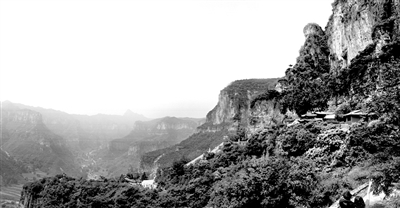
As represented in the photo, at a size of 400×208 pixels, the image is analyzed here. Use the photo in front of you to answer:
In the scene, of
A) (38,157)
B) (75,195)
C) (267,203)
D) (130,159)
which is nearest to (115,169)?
(130,159)

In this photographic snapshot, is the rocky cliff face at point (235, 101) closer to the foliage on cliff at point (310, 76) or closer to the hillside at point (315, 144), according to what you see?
the foliage on cliff at point (310, 76)

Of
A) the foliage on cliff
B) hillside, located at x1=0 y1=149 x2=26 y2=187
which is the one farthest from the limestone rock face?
hillside, located at x1=0 y1=149 x2=26 y2=187

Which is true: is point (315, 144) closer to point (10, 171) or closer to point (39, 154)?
point (10, 171)

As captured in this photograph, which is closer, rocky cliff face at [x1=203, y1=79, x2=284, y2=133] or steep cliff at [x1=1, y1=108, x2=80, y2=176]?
rocky cliff face at [x1=203, y1=79, x2=284, y2=133]

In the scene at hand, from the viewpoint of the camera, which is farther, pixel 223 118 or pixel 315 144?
pixel 223 118

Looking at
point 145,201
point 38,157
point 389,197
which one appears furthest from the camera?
point 38,157

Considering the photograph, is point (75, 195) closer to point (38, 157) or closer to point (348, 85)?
point (348, 85)

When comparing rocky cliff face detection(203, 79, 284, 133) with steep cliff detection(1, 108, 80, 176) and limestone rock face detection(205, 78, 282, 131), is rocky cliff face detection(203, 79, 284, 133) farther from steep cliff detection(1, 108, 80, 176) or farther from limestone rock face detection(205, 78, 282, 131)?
Answer: steep cliff detection(1, 108, 80, 176)

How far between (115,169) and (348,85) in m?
171

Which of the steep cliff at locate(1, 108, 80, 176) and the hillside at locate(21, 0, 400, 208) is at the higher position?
the hillside at locate(21, 0, 400, 208)

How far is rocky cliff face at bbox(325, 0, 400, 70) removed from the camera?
32.8 meters

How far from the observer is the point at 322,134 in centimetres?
2255

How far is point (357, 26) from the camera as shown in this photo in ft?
132

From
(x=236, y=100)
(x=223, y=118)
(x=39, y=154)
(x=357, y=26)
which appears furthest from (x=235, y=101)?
(x=39, y=154)
